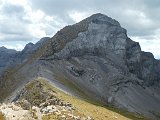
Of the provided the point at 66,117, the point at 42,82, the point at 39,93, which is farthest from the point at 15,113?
the point at 42,82

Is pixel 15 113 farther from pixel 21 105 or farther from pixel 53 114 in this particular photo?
A: pixel 21 105

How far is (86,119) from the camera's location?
303ft

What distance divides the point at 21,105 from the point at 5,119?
79.8 feet

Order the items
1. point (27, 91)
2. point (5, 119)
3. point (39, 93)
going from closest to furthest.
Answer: point (5, 119) → point (39, 93) → point (27, 91)

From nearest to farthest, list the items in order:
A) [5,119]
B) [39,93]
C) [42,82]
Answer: [5,119] < [39,93] < [42,82]

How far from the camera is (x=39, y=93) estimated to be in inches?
6334

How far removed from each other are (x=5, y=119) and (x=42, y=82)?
118 m

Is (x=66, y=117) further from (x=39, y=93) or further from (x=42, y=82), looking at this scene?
(x=42, y=82)

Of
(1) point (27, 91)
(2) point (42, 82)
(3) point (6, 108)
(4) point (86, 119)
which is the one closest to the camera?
(3) point (6, 108)

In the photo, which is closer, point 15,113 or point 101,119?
point 15,113

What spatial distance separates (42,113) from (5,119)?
1804cm

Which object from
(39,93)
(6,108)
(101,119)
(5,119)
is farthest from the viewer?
(39,93)

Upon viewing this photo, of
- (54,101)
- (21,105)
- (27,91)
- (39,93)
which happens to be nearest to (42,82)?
(27,91)

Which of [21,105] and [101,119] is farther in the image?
[101,119]
